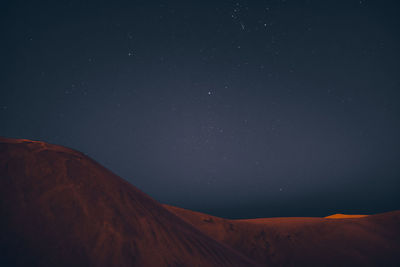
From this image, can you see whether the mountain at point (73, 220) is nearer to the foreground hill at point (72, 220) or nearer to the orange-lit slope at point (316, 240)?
the foreground hill at point (72, 220)

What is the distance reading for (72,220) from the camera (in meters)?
3.77

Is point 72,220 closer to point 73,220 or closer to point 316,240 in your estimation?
point 73,220

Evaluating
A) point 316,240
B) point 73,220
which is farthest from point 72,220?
point 316,240

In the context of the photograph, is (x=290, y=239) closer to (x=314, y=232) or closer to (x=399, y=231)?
(x=314, y=232)

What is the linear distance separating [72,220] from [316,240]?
12.3 metres

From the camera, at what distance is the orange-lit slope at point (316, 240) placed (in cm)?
991

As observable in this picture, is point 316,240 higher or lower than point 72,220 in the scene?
lower

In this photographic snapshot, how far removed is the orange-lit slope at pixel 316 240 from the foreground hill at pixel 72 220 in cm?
615

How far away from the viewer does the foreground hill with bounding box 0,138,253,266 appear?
10.4ft

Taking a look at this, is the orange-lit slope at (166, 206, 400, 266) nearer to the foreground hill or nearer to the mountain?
the mountain

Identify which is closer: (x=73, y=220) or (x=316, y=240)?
(x=73, y=220)

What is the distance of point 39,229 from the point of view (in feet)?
11.0

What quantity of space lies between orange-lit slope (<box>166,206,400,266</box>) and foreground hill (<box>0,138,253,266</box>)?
242 inches

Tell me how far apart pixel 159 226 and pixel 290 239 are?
957 cm
